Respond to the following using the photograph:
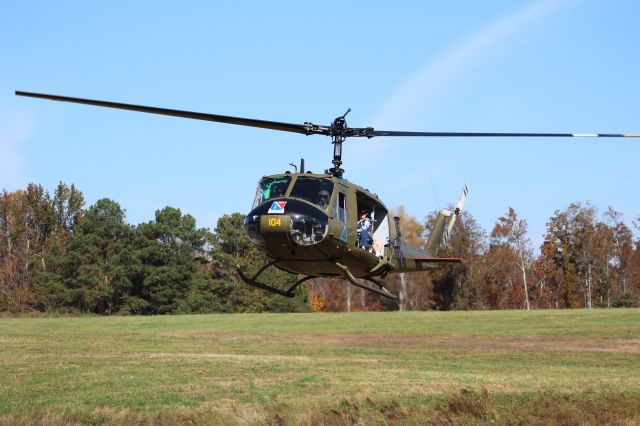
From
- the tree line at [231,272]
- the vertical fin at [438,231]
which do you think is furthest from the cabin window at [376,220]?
the tree line at [231,272]

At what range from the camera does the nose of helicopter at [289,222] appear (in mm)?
16016

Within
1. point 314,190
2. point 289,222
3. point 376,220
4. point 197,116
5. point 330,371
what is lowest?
point 330,371

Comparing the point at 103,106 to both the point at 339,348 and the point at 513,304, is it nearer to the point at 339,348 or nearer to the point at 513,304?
the point at 339,348

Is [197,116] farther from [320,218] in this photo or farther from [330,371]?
[330,371]

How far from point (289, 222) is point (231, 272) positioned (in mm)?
67437

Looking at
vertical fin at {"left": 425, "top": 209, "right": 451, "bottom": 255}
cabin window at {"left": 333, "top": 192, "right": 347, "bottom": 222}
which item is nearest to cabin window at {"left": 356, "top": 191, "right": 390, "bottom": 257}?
cabin window at {"left": 333, "top": 192, "right": 347, "bottom": 222}

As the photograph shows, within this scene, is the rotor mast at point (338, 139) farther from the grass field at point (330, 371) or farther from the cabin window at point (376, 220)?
the grass field at point (330, 371)

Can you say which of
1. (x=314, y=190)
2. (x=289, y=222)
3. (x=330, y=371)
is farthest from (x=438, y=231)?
(x=330, y=371)

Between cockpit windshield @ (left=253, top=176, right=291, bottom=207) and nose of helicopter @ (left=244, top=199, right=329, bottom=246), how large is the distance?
560mm

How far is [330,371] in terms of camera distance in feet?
123

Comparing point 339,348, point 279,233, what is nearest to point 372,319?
point 339,348

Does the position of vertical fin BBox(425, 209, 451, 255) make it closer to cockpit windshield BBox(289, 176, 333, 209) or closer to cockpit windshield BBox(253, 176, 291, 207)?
cockpit windshield BBox(289, 176, 333, 209)

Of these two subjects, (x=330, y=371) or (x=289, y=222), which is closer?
(x=289, y=222)

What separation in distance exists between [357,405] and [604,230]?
3127 inches
